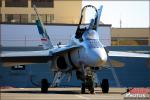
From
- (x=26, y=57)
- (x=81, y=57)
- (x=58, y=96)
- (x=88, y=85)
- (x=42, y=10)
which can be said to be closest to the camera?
(x=58, y=96)

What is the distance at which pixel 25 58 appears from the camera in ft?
113

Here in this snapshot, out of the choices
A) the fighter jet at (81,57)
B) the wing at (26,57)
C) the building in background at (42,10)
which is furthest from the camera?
the building in background at (42,10)

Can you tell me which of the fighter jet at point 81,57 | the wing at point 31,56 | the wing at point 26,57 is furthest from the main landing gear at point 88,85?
the wing at point 26,57

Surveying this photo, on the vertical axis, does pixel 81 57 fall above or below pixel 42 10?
below

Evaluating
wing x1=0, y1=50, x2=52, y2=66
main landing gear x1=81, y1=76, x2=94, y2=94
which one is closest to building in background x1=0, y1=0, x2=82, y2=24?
wing x1=0, y1=50, x2=52, y2=66

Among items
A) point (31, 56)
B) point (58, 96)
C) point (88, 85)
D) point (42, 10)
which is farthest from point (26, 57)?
point (42, 10)

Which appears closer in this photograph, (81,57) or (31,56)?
(81,57)

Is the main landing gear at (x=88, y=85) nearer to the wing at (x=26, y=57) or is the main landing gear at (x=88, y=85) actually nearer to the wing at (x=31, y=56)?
the wing at (x=31, y=56)

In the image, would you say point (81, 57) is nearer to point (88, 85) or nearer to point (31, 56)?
point (88, 85)

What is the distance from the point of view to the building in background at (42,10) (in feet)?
226

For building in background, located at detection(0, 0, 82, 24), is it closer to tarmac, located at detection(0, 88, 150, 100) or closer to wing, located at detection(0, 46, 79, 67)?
wing, located at detection(0, 46, 79, 67)

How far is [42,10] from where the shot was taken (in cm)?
6994

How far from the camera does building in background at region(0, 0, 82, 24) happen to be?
226 ft

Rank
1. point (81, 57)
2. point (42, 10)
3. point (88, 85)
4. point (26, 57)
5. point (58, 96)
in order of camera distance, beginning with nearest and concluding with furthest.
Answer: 1. point (58, 96)
2. point (88, 85)
3. point (81, 57)
4. point (26, 57)
5. point (42, 10)
